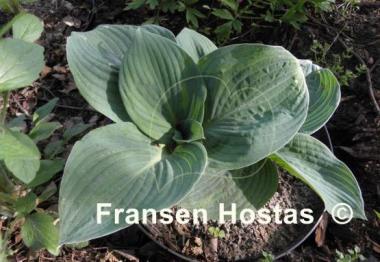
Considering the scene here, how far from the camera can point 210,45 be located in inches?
52.3

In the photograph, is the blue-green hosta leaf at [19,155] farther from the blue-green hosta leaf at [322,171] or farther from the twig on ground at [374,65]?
the twig on ground at [374,65]

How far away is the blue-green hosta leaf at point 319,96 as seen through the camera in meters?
1.27

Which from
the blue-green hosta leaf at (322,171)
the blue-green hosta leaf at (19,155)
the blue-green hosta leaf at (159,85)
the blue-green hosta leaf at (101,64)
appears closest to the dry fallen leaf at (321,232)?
the blue-green hosta leaf at (322,171)

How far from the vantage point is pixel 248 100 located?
3.89 ft

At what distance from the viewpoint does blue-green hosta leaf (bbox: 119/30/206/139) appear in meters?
1.14

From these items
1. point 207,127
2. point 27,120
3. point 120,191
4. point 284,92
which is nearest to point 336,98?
point 284,92

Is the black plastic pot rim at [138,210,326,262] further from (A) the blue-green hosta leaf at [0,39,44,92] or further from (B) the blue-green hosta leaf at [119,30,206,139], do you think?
(A) the blue-green hosta leaf at [0,39,44,92]

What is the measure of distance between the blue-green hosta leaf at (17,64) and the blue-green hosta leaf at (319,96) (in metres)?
0.68

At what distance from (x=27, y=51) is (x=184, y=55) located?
1.15ft

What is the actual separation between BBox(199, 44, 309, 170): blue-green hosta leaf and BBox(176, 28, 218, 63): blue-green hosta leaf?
0.09 metres

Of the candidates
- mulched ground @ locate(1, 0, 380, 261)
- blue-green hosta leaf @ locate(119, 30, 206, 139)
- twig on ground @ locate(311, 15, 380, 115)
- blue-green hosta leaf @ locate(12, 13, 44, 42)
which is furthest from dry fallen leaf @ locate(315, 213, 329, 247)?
blue-green hosta leaf @ locate(12, 13, 44, 42)

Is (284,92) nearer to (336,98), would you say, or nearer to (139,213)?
(336,98)

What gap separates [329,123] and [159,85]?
790 mm

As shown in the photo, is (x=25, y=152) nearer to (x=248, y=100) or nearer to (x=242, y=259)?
(x=248, y=100)
